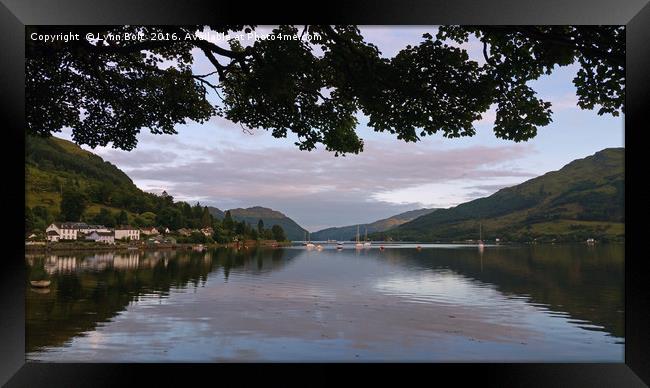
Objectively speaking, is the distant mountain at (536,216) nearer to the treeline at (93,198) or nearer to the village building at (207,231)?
the village building at (207,231)

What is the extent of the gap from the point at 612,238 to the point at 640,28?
12467 centimetres

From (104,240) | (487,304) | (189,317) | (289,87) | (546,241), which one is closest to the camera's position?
(289,87)

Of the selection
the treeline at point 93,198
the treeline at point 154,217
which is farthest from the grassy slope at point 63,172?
the treeline at point 154,217

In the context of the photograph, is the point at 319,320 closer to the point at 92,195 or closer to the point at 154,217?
the point at 92,195

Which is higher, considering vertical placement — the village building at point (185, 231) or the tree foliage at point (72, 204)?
the tree foliage at point (72, 204)

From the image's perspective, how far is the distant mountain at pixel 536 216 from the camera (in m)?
127

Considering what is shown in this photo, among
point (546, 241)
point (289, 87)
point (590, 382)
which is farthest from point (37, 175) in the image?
point (546, 241)

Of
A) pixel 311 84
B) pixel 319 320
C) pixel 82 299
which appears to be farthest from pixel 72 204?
pixel 311 84

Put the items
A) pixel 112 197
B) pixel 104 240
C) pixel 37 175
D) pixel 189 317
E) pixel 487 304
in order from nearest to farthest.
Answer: pixel 189 317
pixel 487 304
pixel 112 197
pixel 37 175
pixel 104 240

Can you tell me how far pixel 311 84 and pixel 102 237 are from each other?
71254 millimetres

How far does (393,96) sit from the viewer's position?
1183cm
